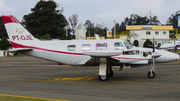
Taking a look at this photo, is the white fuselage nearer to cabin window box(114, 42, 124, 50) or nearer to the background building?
cabin window box(114, 42, 124, 50)

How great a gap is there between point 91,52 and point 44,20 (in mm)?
72412

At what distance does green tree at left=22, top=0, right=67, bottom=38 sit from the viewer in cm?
8319

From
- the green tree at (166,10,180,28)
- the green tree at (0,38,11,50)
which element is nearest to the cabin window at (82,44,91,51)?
the green tree at (0,38,11,50)

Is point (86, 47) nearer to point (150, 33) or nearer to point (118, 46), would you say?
point (118, 46)

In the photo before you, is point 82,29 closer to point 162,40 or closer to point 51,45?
point 162,40

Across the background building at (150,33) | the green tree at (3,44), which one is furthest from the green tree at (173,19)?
the green tree at (3,44)

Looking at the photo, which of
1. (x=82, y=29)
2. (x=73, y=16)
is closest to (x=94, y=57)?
(x=82, y=29)

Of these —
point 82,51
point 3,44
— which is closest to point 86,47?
point 82,51

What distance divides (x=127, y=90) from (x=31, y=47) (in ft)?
27.6

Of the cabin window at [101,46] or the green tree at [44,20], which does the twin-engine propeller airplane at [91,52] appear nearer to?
the cabin window at [101,46]

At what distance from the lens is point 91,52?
45.5 ft

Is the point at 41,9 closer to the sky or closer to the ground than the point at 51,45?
closer to the sky

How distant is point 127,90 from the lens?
37.4ft

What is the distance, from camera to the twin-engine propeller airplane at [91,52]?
14.4 m
